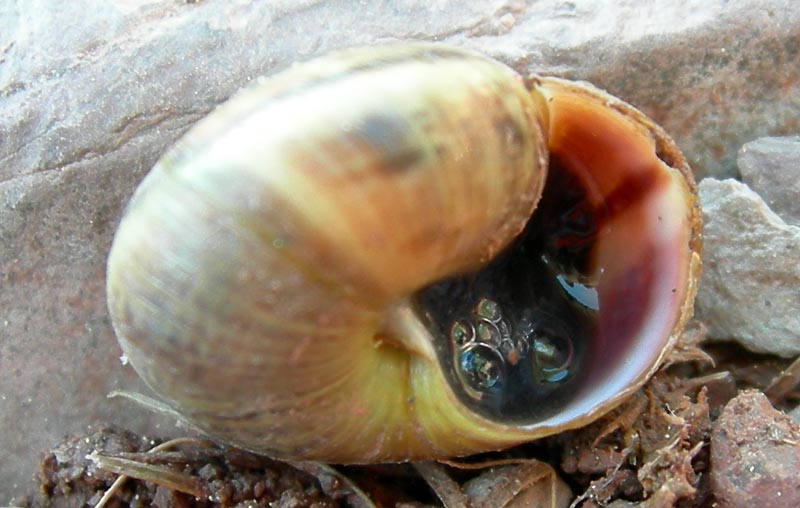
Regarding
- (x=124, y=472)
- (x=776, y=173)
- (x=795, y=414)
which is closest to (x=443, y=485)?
(x=124, y=472)

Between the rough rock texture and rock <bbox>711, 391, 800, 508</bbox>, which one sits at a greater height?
the rough rock texture

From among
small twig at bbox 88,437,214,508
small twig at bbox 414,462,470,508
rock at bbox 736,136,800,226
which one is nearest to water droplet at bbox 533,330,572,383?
small twig at bbox 414,462,470,508

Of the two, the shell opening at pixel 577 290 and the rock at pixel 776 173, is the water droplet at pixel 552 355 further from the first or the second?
the rock at pixel 776 173

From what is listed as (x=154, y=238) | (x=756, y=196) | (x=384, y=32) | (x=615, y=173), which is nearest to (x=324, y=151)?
(x=154, y=238)

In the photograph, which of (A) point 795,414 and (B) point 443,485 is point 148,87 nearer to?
(B) point 443,485

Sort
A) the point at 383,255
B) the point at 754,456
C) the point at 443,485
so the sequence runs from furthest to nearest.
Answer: the point at 443,485 < the point at 754,456 < the point at 383,255

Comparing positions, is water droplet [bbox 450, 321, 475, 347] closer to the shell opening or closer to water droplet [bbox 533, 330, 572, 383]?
the shell opening

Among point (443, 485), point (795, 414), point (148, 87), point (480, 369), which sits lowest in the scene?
point (795, 414)
